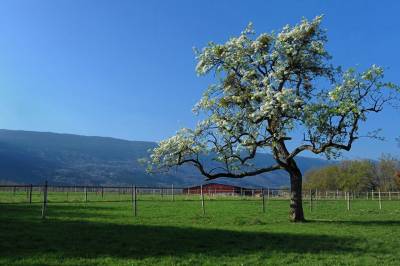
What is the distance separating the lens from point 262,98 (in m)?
30.0

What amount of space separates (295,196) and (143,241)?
13.9 metres

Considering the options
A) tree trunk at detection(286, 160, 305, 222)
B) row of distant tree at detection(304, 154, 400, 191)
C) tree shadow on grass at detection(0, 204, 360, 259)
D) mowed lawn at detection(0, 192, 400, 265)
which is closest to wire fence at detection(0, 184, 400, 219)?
tree trunk at detection(286, 160, 305, 222)

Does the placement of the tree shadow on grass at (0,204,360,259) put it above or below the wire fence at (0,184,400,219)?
below

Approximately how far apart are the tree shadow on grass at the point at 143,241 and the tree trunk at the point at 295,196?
7.94 meters

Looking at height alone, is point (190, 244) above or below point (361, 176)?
below

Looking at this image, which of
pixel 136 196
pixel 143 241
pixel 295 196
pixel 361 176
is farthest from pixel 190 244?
pixel 361 176

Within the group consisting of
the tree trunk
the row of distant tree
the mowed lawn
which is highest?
the row of distant tree

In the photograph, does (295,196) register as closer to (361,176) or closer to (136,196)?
(136,196)

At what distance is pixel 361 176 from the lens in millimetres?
120500

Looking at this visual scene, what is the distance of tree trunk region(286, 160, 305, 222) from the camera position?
99.1ft

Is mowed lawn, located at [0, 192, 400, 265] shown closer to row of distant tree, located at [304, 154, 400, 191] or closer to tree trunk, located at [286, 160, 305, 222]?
tree trunk, located at [286, 160, 305, 222]

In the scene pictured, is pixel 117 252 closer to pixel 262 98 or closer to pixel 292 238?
pixel 292 238

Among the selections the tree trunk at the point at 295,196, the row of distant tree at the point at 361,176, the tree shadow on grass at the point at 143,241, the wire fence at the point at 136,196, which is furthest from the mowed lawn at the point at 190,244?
the row of distant tree at the point at 361,176

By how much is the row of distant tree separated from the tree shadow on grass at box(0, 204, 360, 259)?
10242 cm
